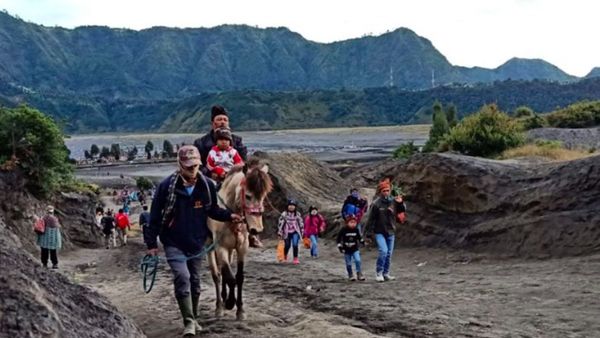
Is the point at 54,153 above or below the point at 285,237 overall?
above

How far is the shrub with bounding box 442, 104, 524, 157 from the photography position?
26.8 m

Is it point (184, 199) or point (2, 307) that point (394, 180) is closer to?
point (184, 199)

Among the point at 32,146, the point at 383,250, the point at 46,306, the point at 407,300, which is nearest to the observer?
the point at 46,306

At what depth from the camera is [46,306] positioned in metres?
5.80

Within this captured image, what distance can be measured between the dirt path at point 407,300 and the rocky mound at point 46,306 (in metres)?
2.06

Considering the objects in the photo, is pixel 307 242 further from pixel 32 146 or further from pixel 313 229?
pixel 32 146

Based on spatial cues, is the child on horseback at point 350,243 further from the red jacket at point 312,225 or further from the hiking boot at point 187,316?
the hiking boot at point 187,316

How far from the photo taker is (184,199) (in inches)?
336

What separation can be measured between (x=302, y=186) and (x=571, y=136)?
13.8 m

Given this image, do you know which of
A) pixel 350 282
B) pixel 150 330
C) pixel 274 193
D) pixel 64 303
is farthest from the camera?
pixel 274 193

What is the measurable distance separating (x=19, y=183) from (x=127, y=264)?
7786 millimetres

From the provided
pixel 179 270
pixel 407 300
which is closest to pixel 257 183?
pixel 179 270

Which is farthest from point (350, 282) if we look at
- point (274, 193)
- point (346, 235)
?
point (274, 193)

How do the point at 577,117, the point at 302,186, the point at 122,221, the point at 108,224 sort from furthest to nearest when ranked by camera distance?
the point at 577,117
the point at 302,186
the point at 122,221
the point at 108,224
